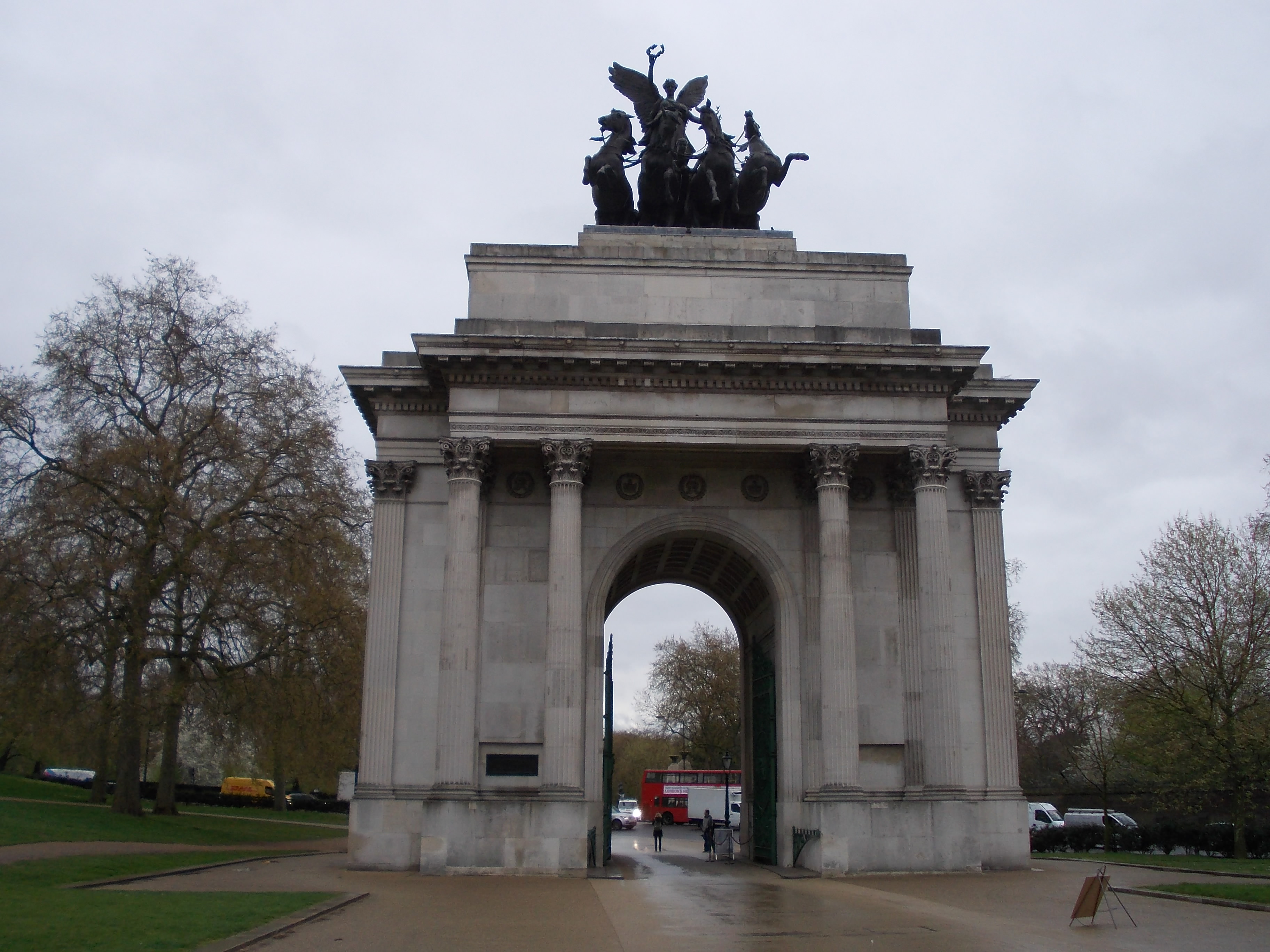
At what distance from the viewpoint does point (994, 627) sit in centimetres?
3153

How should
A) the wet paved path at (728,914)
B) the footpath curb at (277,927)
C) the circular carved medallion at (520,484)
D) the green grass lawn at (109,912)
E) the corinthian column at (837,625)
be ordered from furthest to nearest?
the circular carved medallion at (520,484), the corinthian column at (837,625), the wet paved path at (728,914), the footpath curb at (277,927), the green grass lawn at (109,912)

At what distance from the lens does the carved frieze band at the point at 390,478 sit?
3136 centimetres

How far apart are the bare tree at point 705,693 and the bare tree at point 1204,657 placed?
44.5m

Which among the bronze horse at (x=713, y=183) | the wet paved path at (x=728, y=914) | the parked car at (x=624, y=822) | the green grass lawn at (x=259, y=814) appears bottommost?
the parked car at (x=624, y=822)

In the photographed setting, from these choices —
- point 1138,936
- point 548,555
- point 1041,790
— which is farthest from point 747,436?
point 1041,790

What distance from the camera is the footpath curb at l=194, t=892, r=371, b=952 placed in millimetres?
13750

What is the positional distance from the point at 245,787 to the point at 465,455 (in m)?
54.3

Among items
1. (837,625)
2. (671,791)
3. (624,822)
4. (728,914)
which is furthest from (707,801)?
(728,914)

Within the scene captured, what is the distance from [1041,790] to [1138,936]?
58.4 m

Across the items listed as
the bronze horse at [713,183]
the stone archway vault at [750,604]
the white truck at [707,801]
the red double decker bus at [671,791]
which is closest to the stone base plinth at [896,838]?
the stone archway vault at [750,604]

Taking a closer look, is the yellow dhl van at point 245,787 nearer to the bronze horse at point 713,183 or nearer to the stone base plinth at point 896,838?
the bronze horse at point 713,183

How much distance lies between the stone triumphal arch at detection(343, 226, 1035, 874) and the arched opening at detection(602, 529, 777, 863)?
28 centimetres

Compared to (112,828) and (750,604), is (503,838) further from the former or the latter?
(112,828)

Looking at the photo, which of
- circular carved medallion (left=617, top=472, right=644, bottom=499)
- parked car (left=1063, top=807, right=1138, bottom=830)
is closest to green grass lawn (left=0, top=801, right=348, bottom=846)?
circular carved medallion (left=617, top=472, right=644, bottom=499)
